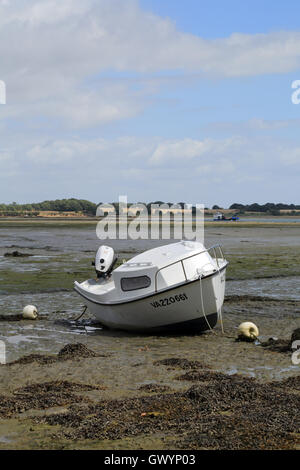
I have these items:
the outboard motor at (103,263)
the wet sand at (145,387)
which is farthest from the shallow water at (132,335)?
the outboard motor at (103,263)

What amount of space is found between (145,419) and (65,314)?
9515mm

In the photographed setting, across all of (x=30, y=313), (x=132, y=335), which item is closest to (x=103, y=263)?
(x=30, y=313)

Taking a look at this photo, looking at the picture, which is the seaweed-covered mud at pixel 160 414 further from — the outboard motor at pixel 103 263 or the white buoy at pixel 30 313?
the outboard motor at pixel 103 263

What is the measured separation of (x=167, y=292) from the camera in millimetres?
13812

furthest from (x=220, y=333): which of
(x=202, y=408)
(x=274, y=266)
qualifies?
(x=274, y=266)

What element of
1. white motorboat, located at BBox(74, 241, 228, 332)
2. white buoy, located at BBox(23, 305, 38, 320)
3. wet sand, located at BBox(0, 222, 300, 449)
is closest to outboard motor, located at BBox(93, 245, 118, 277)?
wet sand, located at BBox(0, 222, 300, 449)

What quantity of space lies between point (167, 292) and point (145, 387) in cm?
424

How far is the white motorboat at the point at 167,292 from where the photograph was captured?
13.9m

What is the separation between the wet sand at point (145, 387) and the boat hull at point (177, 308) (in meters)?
0.32

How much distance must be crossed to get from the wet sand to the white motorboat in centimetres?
39

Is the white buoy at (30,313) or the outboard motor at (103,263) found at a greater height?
the outboard motor at (103,263)

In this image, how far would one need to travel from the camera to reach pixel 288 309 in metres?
17.7

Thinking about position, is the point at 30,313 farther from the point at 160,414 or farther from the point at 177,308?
the point at 160,414

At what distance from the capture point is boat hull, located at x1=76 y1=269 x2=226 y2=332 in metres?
13.9
